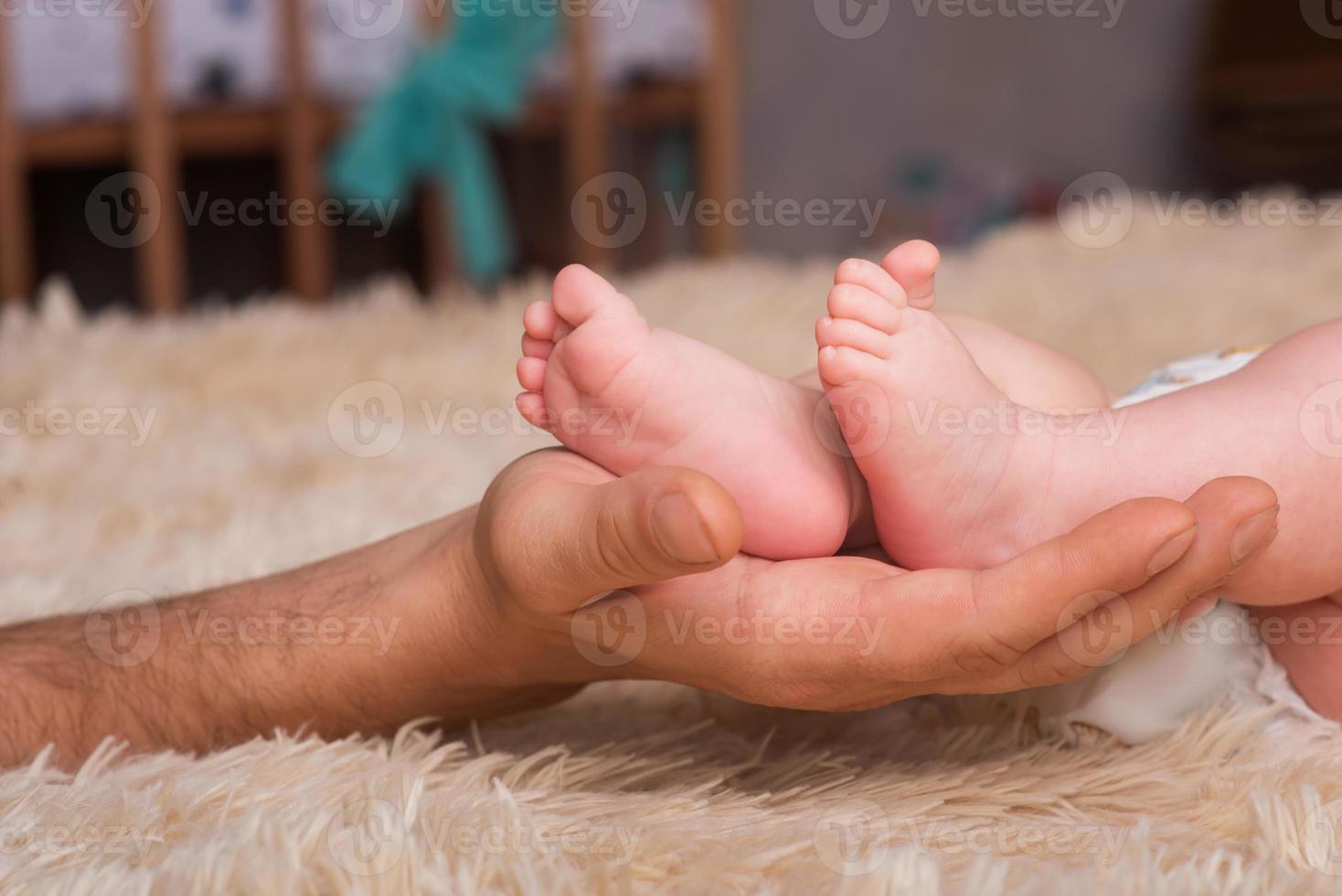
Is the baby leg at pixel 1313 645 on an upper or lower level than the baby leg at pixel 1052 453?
lower

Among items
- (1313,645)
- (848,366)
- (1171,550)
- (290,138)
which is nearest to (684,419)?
(848,366)

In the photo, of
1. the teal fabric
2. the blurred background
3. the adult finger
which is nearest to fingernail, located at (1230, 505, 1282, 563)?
the adult finger

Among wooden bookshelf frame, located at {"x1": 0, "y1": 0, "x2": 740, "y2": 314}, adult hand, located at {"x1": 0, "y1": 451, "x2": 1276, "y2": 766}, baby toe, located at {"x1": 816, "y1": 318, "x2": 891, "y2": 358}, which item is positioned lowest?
adult hand, located at {"x1": 0, "y1": 451, "x2": 1276, "y2": 766}

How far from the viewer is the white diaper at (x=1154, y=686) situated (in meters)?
0.59

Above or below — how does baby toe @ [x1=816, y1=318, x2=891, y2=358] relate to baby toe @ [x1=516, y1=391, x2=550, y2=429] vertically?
above

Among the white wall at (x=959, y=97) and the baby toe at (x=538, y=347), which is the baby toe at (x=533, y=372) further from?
the white wall at (x=959, y=97)

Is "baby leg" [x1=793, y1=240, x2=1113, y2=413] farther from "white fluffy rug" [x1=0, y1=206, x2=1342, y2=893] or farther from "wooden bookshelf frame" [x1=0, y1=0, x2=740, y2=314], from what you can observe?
"wooden bookshelf frame" [x1=0, y1=0, x2=740, y2=314]

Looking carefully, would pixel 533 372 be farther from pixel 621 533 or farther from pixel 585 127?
pixel 585 127

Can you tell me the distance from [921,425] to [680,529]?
0.15 meters

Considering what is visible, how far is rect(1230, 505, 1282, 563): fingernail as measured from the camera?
1.57 ft

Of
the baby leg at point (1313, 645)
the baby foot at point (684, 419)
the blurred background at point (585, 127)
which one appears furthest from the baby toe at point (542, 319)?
the blurred background at point (585, 127)

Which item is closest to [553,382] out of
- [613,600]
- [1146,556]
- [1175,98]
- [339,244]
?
[613,600]

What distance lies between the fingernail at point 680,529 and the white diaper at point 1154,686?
0.25 metres

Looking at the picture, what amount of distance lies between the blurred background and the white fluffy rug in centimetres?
121
